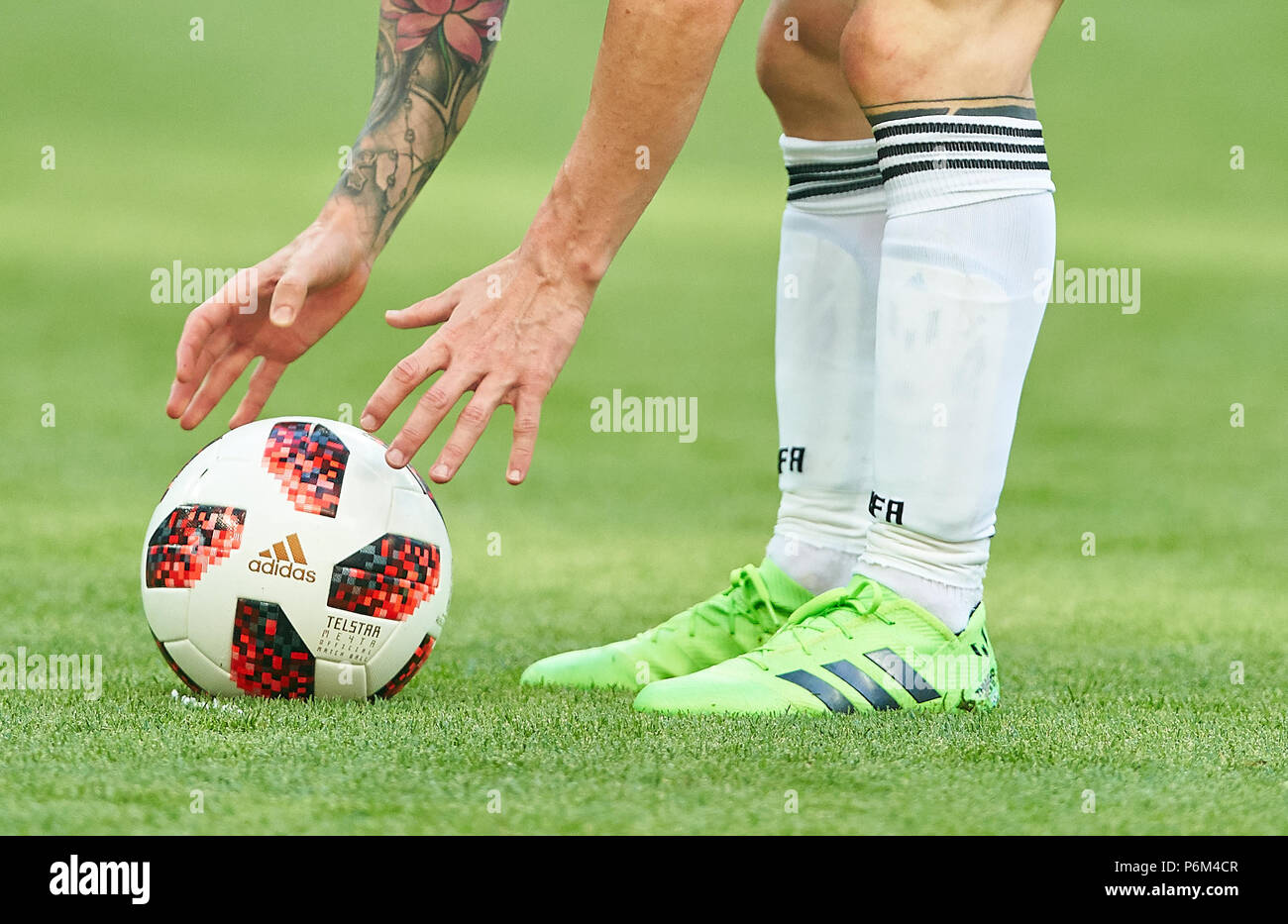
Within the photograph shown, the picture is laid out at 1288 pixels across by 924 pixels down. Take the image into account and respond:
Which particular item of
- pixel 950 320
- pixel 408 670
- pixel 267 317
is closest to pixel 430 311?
pixel 267 317

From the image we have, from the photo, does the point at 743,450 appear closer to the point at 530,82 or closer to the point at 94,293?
the point at 94,293

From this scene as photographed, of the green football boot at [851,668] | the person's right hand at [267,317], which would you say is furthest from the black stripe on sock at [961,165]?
the person's right hand at [267,317]

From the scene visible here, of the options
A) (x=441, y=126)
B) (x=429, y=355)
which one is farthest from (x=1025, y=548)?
(x=429, y=355)

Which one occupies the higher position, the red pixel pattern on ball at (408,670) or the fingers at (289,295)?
the fingers at (289,295)

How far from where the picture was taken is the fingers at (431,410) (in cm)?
217

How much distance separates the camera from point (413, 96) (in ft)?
8.84

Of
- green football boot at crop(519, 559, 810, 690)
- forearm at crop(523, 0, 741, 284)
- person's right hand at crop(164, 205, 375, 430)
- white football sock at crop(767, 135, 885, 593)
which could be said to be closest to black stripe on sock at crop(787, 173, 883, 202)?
white football sock at crop(767, 135, 885, 593)

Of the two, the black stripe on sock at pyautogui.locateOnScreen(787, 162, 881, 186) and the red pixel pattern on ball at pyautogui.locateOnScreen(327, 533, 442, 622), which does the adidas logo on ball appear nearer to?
the red pixel pattern on ball at pyautogui.locateOnScreen(327, 533, 442, 622)

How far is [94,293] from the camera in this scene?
8383 millimetres

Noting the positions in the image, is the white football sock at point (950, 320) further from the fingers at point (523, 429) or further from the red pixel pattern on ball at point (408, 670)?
the red pixel pattern on ball at point (408, 670)

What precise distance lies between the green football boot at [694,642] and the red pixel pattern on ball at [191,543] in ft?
1.87

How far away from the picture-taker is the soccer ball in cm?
229

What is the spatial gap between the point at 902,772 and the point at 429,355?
0.84 meters

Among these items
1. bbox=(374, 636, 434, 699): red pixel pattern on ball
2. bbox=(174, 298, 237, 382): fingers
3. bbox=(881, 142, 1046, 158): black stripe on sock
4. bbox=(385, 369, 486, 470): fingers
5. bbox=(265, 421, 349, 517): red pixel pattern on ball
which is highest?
bbox=(881, 142, 1046, 158): black stripe on sock
